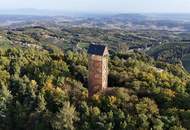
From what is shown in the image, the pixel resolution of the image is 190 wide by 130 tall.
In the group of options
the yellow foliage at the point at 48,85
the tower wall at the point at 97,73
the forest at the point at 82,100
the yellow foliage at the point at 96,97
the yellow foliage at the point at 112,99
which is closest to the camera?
the forest at the point at 82,100

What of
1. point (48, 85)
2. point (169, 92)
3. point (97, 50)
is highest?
point (97, 50)

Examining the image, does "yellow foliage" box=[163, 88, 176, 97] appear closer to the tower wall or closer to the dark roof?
the tower wall

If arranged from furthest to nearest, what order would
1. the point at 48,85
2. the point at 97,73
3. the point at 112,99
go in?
1. the point at 97,73
2. the point at 48,85
3. the point at 112,99

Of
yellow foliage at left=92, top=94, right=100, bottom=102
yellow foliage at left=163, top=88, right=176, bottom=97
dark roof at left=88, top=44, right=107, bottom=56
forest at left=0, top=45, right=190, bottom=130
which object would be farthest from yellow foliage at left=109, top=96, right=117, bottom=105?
yellow foliage at left=163, top=88, right=176, bottom=97

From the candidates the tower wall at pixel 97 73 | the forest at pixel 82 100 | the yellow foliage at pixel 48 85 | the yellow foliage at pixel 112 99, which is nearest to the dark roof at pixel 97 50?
the tower wall at pixel 97 73

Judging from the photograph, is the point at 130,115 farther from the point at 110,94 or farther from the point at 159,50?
the point at 159,50

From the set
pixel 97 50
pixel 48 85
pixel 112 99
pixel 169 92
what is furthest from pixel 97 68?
pixel 169 92

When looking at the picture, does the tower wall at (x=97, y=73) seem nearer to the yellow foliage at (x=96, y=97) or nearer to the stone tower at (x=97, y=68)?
the stone tower at (x=97, y=68)

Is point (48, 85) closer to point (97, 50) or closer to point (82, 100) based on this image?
point (82, 100)
